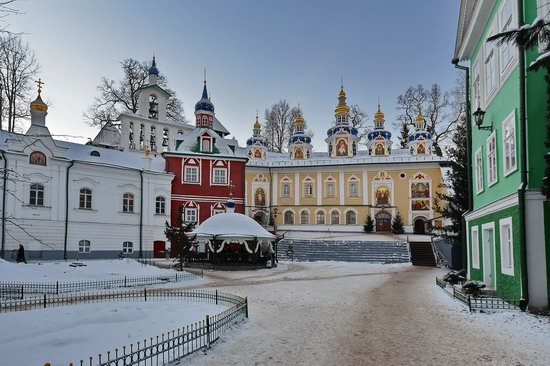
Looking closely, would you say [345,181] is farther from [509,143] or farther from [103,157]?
[509,143]

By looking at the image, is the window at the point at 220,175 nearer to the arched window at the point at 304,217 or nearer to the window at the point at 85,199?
the window at the point at 85,199

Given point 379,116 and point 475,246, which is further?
point 379,116

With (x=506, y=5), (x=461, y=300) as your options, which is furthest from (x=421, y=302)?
(x=506, y=5)

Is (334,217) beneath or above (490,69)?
beneath

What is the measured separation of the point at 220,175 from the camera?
38.4m

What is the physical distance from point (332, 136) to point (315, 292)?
3527 centimetres

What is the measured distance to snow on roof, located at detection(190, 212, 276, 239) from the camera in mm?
25969

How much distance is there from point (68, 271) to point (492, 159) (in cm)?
1789

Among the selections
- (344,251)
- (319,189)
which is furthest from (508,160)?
(319,189)

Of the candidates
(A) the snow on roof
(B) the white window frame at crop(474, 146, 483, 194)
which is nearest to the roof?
(A) the snow on roof

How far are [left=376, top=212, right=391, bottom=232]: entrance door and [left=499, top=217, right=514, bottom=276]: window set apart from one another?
32666 mm

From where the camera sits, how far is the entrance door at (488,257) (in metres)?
14.6

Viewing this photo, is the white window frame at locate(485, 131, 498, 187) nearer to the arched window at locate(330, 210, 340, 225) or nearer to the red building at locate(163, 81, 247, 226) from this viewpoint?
the red building at locate(163, 81, 247, 226)

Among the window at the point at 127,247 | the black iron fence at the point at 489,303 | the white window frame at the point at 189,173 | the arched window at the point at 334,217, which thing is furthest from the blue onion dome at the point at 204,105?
the black iron fence at the point at 489,303
